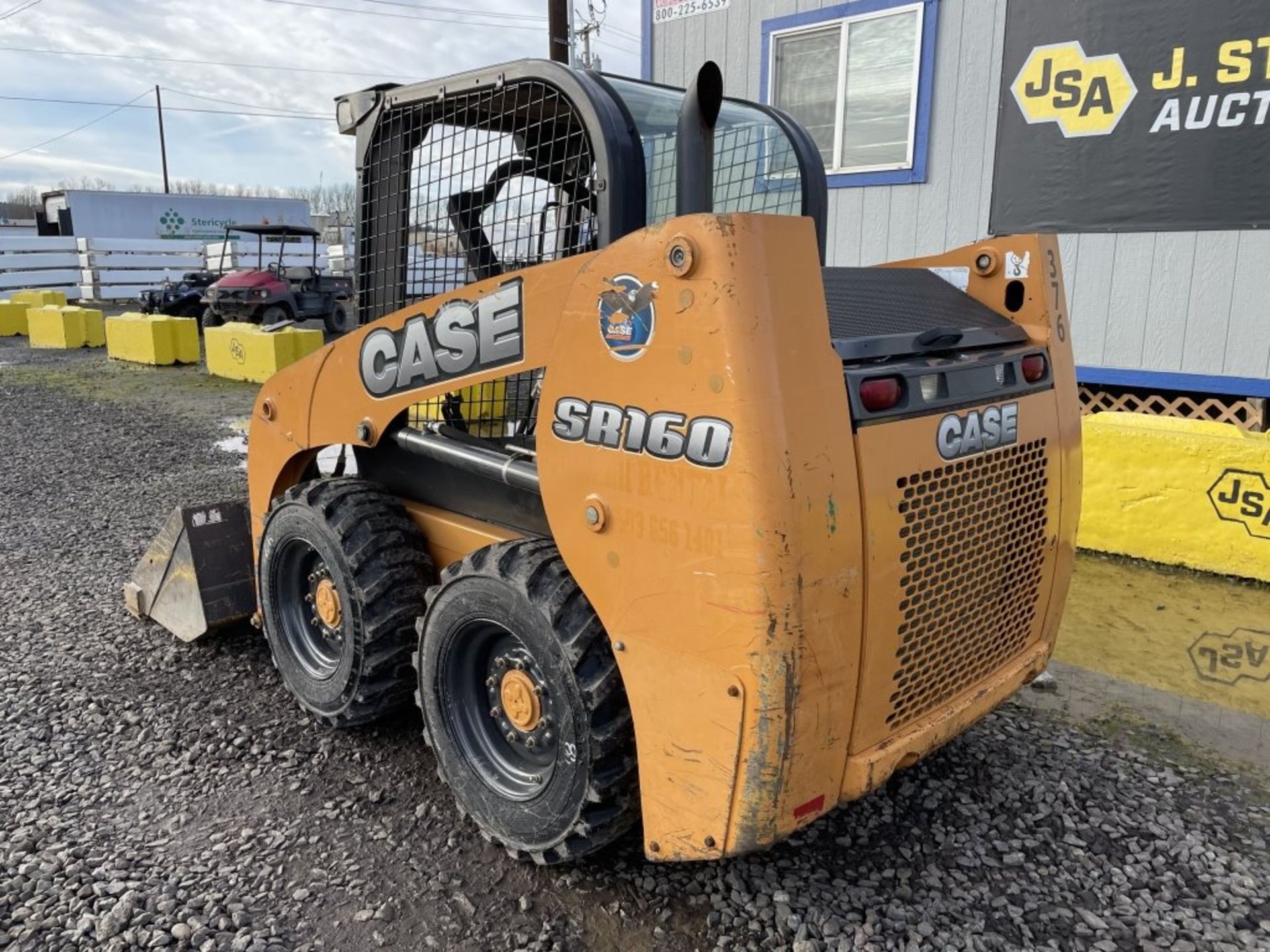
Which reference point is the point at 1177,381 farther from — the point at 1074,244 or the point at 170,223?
the point at 170,223

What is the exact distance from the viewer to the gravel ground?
2.63 metres

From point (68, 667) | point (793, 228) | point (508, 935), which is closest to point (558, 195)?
point (793, 228)

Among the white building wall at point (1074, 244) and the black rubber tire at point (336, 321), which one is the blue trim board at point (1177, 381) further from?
the black rubber tire at point (336, 321)

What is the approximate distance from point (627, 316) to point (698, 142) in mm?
452

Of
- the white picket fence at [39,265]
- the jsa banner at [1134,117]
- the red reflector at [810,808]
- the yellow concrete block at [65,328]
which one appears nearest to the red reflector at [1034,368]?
the red reflector at [810,808]

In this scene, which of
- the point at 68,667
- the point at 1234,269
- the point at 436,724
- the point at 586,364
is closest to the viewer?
the point at 586,364

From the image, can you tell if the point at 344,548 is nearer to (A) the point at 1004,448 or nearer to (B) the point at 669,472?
(B) the point at 669,472

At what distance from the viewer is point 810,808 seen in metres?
2.33

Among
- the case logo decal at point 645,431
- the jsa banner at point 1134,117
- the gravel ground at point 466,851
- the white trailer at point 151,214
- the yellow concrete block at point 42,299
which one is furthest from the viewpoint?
the white trailer at point 151,214

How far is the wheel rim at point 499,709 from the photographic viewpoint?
9.14 feet

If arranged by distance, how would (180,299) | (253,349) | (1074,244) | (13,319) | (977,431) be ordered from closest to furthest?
(977,431) → (1074,244) → (253,349) → (13,319) → (180,299)

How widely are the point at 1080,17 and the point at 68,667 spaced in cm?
747

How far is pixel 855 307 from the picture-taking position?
2.71 m

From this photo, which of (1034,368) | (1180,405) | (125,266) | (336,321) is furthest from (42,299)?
(1034,368)
